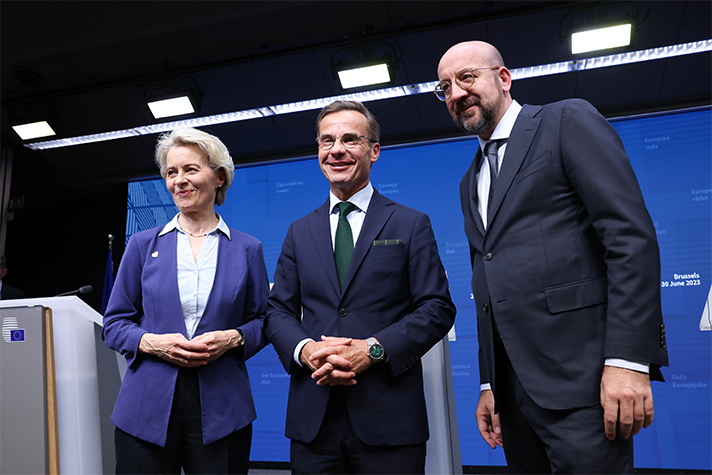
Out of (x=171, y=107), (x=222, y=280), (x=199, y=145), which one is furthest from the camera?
(x=171, y=107)

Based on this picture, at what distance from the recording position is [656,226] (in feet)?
13.2

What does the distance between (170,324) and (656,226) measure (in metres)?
4.08

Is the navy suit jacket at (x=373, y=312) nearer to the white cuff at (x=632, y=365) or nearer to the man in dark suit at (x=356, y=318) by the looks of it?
the man in dark suit at (x=356, y=318)

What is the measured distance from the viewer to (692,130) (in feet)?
13.9

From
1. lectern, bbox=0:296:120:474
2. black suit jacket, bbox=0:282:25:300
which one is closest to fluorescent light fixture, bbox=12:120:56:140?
black suit jacket, bbox=0:282:25:300

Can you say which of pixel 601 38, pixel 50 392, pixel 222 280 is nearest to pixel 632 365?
pixel 222 280

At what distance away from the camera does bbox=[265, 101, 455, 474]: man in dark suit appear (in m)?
1.28

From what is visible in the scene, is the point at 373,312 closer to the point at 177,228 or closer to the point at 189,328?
the point at 189,328

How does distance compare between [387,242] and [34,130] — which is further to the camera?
[34,130]

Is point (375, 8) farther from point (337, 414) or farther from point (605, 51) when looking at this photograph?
point (337, 414)

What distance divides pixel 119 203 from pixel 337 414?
228 inches

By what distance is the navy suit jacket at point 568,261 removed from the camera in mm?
1060

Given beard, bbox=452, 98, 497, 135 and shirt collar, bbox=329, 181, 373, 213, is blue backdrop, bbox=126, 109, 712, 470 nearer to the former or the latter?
shirt collar, bbox=329, 181, 373, 213

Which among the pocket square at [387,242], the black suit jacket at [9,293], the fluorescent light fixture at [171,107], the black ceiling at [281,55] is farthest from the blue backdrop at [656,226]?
the pocket square at [387,242]
